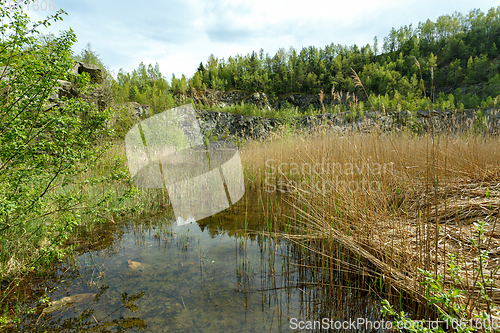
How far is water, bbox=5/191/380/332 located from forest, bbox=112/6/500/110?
2091 cm

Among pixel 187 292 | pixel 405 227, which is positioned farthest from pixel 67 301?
pixel 405 227

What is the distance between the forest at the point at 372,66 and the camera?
2241 cm

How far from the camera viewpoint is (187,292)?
1.48 m

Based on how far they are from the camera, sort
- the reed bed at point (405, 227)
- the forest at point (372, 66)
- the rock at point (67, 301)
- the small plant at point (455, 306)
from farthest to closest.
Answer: the forest at point (372, 66) < the rock at point (67, 301) < the reed bed at point (405, 227) < the small plant at point (455, 306)

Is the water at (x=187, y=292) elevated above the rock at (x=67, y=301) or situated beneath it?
situated beneath

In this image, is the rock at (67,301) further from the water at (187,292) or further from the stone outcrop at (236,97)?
the stone outcrop at (236,97)

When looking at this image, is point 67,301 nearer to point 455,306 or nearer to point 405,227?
point 455,306

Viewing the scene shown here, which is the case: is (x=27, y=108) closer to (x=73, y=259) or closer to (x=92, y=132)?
(x=92, y=132)

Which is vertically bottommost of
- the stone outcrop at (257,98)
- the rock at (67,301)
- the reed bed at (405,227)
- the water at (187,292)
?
the water at (187,292)

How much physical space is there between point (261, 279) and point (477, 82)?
108 ft

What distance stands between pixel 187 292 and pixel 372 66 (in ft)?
94.0

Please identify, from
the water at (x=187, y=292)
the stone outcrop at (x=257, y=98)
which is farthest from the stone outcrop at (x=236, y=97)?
the water at (x=187, y=292)

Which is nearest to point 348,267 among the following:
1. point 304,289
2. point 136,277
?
point 304,289

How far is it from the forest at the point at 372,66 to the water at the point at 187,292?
2091 centimetres
